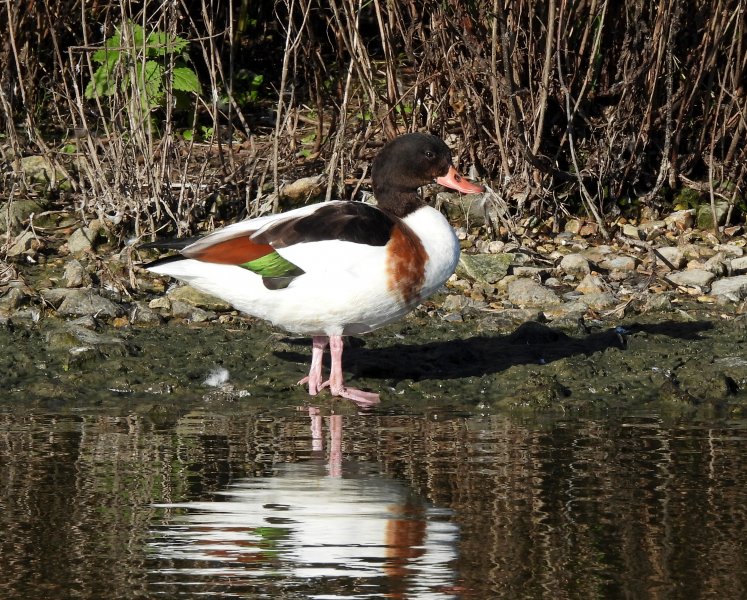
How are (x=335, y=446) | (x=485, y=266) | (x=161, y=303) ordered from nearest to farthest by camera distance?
1. (x=335, y=446)
2. (x=161, y=303)
3. (x=485, y=266)

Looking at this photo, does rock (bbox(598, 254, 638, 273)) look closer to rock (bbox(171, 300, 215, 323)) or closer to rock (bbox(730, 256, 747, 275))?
rock (bbox(730, 256, 747, 275))

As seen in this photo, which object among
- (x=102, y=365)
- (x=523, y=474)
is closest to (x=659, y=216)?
(x=102, y=365)

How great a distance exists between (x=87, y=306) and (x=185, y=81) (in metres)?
2.26

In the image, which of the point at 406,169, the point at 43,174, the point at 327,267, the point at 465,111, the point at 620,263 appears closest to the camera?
the point at 327,267

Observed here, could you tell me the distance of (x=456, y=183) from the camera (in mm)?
7359

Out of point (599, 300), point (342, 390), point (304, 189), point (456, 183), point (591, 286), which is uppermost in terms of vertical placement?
point (304, 189)

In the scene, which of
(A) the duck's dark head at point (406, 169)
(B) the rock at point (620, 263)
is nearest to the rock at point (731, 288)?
(B) the rock at point (620, 263)

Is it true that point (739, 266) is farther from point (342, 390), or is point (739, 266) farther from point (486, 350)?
point (342, 390)

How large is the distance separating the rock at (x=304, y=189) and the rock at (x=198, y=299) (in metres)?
1.65

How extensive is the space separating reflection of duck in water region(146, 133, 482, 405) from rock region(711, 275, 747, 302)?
241 cm

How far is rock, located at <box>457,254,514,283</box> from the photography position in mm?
8820

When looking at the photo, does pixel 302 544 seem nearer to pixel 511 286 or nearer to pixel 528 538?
pixel 528 538

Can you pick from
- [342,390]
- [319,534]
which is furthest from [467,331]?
[319,534]

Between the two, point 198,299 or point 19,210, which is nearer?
point 198,299
